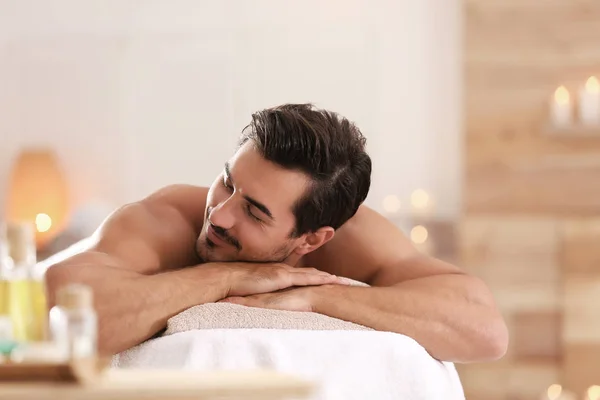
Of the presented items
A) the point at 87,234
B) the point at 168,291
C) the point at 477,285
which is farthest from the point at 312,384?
the point at 87,234

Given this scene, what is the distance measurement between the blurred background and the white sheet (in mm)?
2683

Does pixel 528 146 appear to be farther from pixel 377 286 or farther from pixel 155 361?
pixel 155 361

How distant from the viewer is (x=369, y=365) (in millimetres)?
1601

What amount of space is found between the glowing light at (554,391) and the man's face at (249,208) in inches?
97.8

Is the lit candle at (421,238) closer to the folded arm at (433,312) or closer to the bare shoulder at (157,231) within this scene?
the bare shoulder at (157,231)

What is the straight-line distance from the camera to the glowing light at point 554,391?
412 cm

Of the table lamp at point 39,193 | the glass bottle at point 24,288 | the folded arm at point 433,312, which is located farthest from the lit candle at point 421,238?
the glass bottle at point 24,288

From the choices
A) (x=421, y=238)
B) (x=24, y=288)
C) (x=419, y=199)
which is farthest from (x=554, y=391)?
(x=24, y=288)

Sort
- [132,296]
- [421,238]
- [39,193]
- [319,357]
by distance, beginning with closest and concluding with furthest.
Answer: [319,357], [132,296], [421,238], [39,193]

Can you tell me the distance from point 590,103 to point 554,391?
121 cm

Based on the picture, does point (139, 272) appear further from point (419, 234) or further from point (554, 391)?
point (419, 234)

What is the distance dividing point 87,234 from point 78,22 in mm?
1076

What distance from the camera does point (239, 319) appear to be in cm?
167

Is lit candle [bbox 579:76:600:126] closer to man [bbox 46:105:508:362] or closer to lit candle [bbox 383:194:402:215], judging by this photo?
lit candle [bbox 383:194:402:215]
